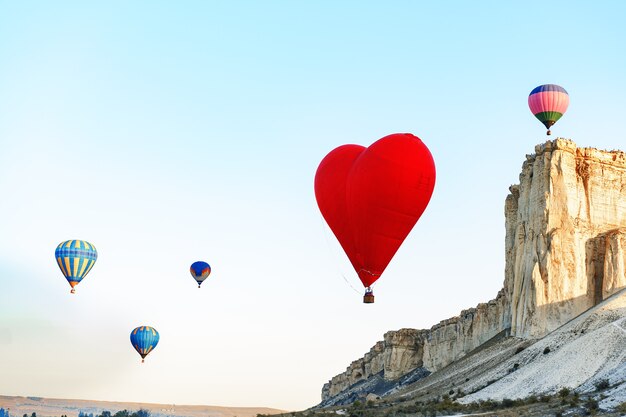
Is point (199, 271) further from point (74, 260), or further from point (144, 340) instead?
point (74, 260)

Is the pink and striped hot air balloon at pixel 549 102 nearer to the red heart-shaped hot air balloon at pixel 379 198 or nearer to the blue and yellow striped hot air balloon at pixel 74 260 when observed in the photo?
the red heart-shaped hot air balloon at pixel 379 198

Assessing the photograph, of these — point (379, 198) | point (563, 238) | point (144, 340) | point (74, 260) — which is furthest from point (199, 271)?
point (379, 198)

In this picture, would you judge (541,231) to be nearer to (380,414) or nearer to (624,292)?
(624,292)

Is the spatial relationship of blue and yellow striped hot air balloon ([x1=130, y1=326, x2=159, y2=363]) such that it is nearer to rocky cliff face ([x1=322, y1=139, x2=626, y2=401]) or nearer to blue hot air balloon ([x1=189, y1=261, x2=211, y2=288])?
blue hot air balloon ([x1=189, y1=261, x2=211, y2=288])

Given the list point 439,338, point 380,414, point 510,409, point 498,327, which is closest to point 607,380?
point 510,409

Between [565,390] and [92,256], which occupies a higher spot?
[92,256]

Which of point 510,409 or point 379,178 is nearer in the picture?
point 379,178

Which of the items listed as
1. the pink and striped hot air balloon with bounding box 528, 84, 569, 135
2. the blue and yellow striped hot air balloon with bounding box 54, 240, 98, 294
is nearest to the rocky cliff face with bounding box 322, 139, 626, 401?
the pink and striped hot air balloon with bounding box 528, 84, 569, 135
